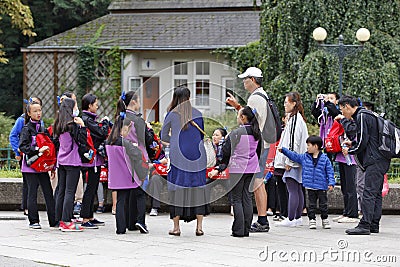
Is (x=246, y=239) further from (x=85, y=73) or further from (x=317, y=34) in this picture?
(x=85, y=73)

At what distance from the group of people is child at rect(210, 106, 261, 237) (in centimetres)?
1

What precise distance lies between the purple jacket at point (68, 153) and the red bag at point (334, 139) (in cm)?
382

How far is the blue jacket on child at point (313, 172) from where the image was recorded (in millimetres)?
12500

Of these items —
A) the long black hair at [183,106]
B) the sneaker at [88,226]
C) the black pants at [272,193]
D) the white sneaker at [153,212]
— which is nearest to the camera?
the long black hair at [183,106]

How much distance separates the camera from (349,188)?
1319 cm

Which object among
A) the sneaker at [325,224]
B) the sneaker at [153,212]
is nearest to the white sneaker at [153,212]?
the sneaker at [153,212]

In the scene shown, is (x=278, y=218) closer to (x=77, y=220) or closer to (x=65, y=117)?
(x=77, y=220)

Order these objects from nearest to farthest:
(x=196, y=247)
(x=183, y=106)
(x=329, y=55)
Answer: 1. (x=196, y=247)
2. (x=183, y=106)
3. (x=329, y=55)

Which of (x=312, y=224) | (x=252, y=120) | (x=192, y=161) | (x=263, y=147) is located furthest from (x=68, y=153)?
(x=312, y=224)

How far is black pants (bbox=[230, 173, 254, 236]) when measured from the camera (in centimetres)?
1151

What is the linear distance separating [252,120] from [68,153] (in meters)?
2.53

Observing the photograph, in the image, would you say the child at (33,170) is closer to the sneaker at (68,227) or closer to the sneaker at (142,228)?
the sneaker at (68,227)

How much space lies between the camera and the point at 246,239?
11.4 m

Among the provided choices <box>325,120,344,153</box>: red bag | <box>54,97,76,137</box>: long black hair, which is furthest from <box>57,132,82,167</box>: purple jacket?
Result: <box>325,120,344,153</box>: red bag
